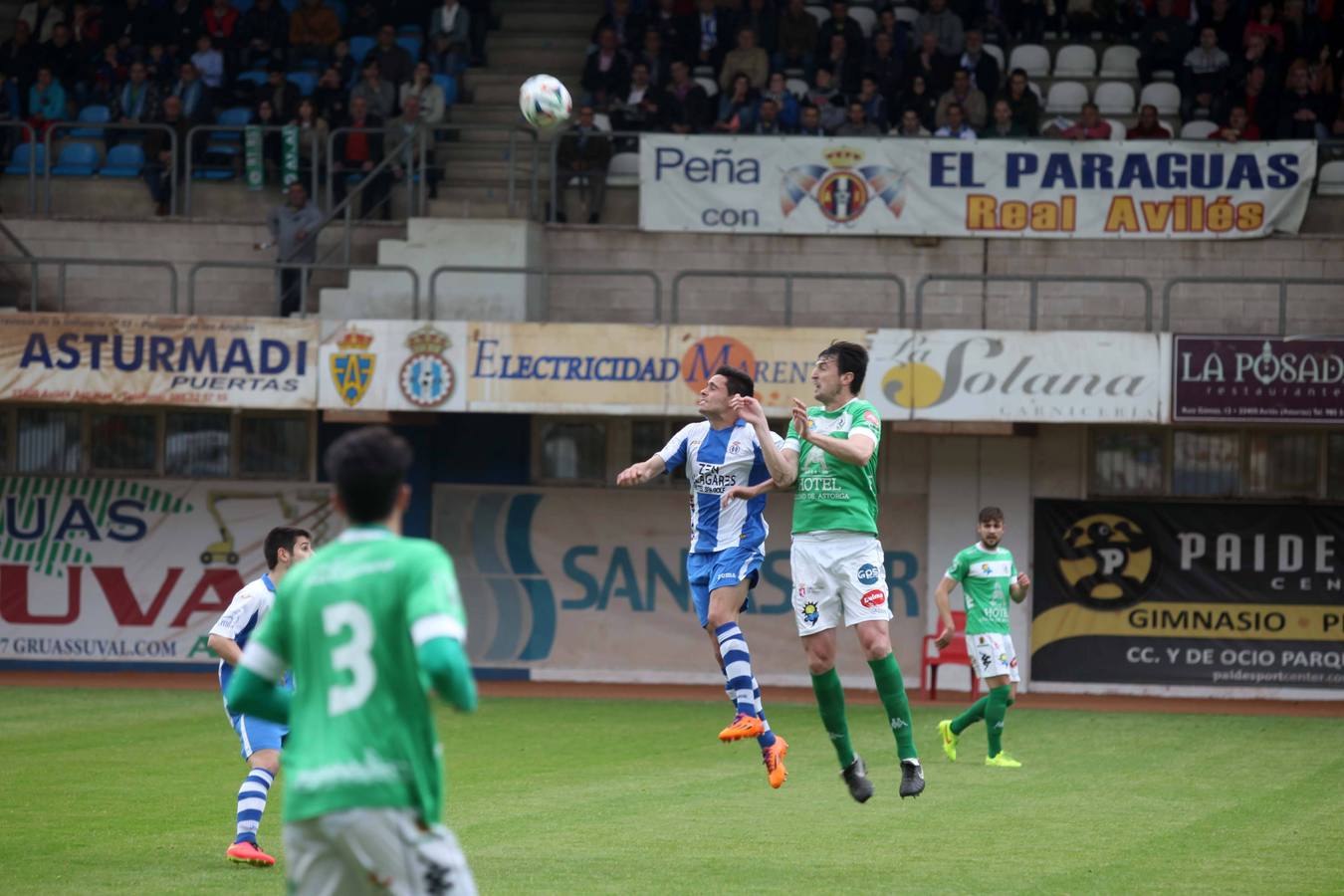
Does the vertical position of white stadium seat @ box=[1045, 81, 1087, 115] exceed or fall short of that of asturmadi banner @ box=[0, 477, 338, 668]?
it exceeds it

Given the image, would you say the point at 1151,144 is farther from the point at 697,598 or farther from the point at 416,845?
the point at 416,845

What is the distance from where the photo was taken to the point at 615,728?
1775cm

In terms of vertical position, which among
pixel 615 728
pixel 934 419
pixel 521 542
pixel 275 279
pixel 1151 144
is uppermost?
pixel 1151 144

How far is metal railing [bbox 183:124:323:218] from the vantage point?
22422 millimetres

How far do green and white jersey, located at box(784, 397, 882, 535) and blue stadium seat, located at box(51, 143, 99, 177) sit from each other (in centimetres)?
1646

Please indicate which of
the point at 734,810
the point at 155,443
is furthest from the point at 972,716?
the point at 155,443

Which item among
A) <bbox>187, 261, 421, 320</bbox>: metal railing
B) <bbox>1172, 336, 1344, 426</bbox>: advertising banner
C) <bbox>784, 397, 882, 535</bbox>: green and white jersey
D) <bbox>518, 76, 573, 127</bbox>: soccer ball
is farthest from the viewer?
<bbox>187, 261, 421, 320</bbox>: metal railing

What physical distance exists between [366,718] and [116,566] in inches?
771

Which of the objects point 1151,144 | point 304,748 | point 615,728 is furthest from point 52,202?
point 304,748

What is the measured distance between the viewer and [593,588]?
23328 mm

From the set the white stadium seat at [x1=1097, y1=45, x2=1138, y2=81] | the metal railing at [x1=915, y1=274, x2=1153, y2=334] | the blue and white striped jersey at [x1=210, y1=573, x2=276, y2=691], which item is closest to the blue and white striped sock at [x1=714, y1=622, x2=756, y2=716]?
→ the blue and white striped jersey at [x1=210, y1=573, x2=276, y2=691]

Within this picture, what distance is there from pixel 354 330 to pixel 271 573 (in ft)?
36.3

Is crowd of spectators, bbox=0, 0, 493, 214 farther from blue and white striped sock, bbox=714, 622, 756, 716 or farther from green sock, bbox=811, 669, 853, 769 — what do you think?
green sock, bbox=811, 669, 853, 769

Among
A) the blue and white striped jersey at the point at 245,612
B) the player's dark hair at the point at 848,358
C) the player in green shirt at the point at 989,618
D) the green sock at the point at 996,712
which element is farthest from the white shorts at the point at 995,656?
the blue and white striped jersey at the point at 245,612
